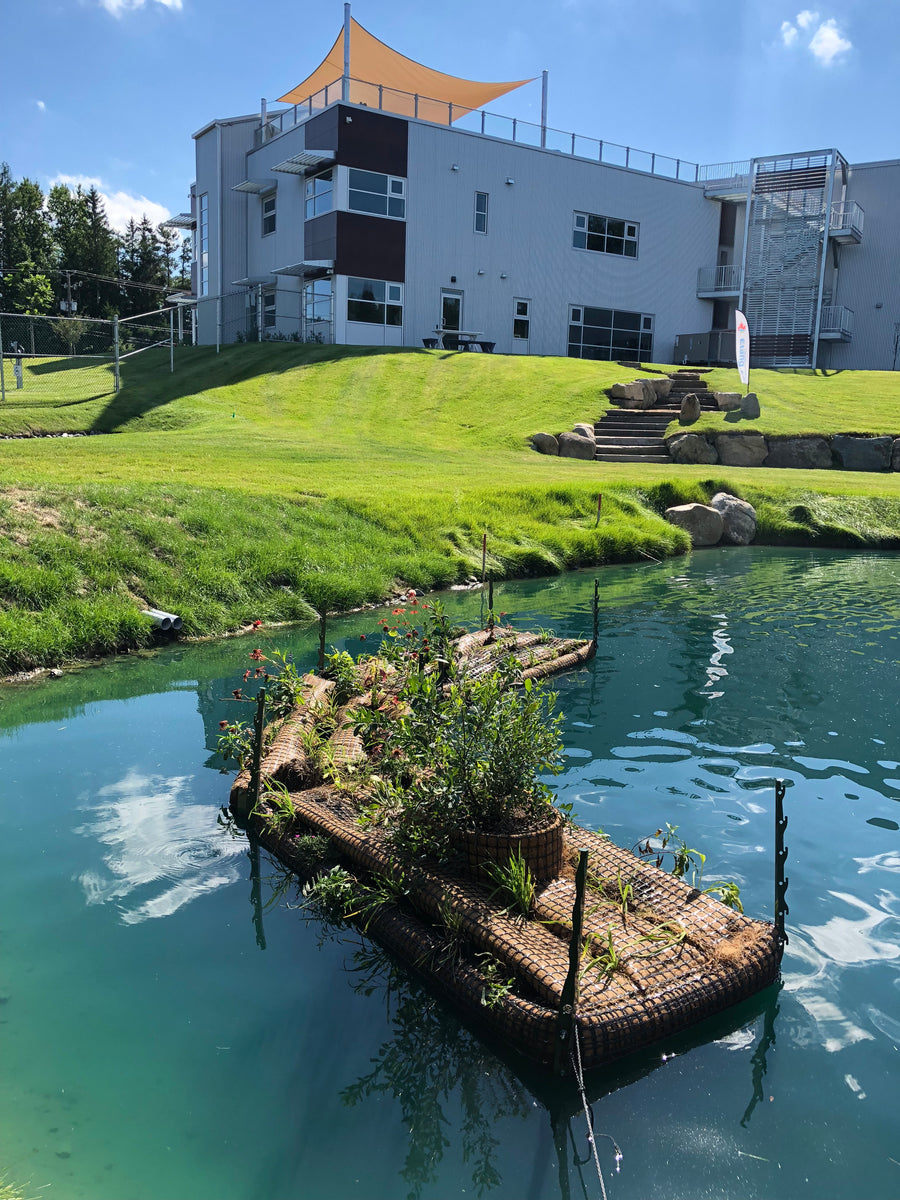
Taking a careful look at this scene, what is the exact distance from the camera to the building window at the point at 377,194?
3020 cm

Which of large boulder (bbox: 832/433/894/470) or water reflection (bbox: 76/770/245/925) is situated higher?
large boulder (bbox: 832/433/894/470)

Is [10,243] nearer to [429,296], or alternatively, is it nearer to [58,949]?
[429,296]

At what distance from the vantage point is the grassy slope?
10141mm

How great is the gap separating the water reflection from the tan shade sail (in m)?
29.1

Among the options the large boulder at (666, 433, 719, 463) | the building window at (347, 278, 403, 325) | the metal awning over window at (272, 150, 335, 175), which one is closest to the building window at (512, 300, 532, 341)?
the building window at (347, 278, 403, 325)

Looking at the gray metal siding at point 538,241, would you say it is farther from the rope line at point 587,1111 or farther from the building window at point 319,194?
the rope line at point 587,1111

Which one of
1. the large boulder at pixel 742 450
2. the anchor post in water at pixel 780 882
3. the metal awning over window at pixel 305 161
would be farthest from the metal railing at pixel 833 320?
the anchor post in water at pixel 780 882

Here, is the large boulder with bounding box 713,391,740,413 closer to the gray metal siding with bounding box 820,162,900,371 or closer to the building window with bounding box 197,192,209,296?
the gray metal siding with bounding box 820,162,900,371

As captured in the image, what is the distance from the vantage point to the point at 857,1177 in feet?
10.9

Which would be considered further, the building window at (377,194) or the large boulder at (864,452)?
the building window at (377,194)

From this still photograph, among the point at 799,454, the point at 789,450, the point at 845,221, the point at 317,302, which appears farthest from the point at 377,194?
the point at 845,221

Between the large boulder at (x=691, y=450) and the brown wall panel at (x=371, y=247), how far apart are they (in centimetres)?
1341

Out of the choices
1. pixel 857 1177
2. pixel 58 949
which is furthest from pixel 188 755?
pixel 857 1177

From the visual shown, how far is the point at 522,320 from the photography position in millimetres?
34875
